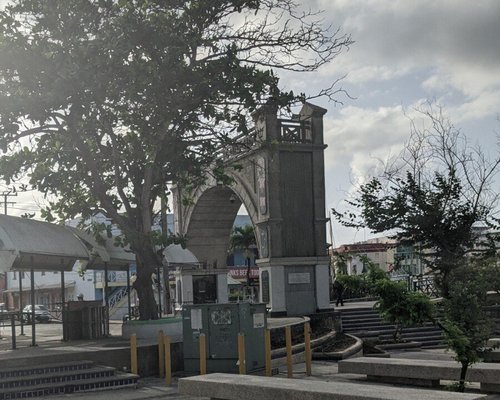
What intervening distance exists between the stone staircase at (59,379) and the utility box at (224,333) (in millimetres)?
1751

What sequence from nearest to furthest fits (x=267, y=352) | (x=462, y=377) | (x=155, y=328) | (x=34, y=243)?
(x=462, y=377) < (x=267, y=352) < (x=34, y=243) < (x=155, y=328)

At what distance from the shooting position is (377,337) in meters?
27.0

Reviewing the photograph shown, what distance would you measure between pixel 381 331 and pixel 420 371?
14113 millimetres

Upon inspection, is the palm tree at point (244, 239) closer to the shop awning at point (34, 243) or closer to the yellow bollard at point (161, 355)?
the shop awning at point (34, 243)

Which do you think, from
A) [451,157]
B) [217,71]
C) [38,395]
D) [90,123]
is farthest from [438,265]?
[38,395]

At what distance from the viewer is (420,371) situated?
46.2 ft

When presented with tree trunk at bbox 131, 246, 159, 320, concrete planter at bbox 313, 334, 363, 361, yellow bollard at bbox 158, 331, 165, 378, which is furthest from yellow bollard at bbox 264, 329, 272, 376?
tree trunk at bbox 131, 246, 159, 320

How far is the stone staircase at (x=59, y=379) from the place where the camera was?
1427cm

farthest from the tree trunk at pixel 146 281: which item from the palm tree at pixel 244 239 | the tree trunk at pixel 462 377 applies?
the palm tree at pixel 244 239

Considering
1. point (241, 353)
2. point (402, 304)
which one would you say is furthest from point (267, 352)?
point (402, 304)

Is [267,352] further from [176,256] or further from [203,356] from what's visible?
[176,256]

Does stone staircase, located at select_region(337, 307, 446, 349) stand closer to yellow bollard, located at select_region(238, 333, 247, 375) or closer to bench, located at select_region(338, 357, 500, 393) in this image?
bench, located at select_region(338, 357, 500, 393)

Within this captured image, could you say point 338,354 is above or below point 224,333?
below

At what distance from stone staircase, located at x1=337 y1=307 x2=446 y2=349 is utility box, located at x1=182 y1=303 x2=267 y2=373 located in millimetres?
9488
